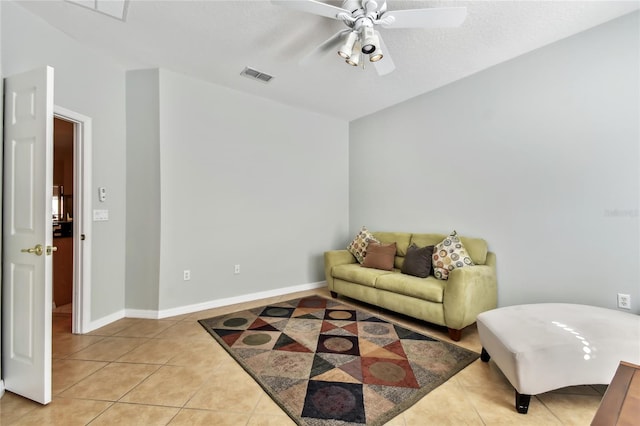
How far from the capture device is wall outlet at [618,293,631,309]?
2.19m

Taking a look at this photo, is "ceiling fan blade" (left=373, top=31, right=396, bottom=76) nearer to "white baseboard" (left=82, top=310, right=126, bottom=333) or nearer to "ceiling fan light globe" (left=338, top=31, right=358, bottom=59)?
"ceiling fan light globe" (left=338, top=31, right=358, bottom=59)

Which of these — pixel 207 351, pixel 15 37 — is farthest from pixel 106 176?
pixel 207 351

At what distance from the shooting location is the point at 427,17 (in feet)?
6.19

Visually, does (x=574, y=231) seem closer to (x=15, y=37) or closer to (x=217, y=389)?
(x=217, y=389)

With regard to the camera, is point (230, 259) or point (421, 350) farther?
point (230, 259)

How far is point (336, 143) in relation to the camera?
183 inches

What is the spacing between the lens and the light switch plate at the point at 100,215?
2.79 meters

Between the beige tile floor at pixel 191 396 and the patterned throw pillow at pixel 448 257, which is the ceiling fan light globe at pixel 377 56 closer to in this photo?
the patterned throw pillow at pixel 448 257

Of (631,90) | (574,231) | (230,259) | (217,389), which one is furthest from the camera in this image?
(230,259)

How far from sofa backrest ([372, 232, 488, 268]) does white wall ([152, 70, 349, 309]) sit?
102 centimetres

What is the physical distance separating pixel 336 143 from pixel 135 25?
2968 mm

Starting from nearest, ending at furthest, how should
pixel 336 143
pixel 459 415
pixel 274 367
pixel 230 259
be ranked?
pixel 459 415 → pixel 274 367 → pixel 230 259 → pixel 336 143

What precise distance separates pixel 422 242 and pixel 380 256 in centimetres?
54

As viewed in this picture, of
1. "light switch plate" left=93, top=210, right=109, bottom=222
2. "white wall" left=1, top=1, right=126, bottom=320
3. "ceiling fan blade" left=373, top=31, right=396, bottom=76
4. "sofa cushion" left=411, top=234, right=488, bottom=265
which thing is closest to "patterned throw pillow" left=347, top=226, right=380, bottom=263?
"sofa cushion" left=411, top=234, right=488, bottom=265
